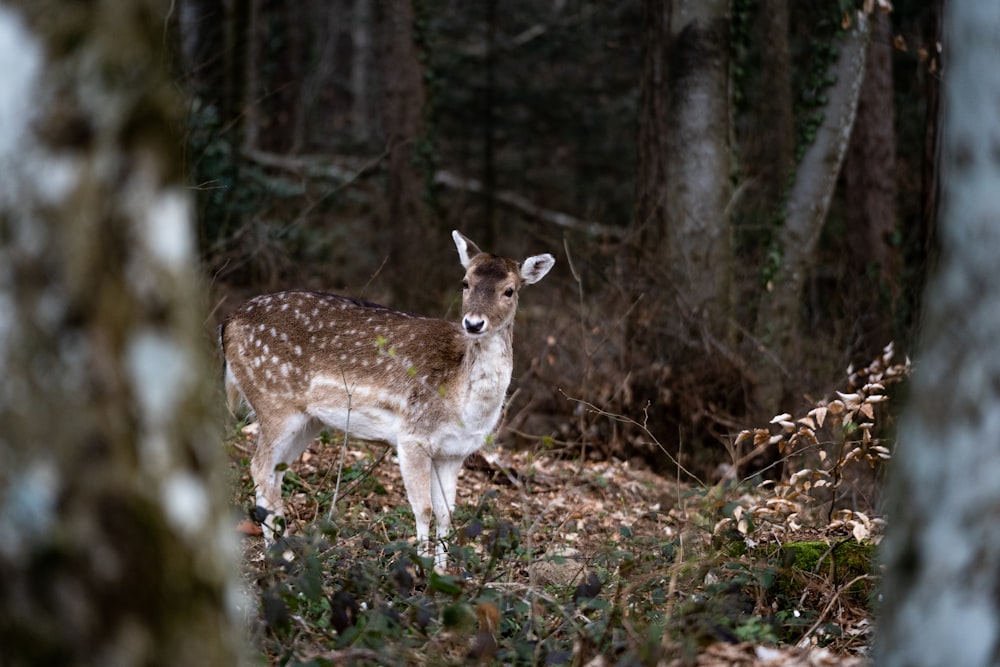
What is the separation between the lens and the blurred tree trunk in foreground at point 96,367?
2.26m

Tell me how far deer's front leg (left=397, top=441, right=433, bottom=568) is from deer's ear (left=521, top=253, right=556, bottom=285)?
1.27 m

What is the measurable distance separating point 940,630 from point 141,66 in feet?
6.97

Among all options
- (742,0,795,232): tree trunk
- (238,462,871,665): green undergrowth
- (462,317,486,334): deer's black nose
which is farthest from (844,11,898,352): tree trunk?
(238,462,871,665): green undergrowth

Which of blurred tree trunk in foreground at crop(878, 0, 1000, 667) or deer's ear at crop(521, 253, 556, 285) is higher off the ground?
blurred tree trunk in foreground at crop(878, 0, 1000, 667)

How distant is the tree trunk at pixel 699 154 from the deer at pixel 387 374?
10.5ft

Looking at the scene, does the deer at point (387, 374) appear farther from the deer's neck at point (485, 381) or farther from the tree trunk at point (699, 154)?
the tree trunk at point (699, 154)

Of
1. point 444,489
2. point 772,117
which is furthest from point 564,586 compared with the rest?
point 772,117

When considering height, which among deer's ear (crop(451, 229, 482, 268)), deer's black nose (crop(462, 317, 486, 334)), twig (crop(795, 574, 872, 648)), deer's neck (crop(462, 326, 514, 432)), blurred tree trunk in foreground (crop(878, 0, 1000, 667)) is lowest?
deer's neck (crop(462, 326, 514, 432))

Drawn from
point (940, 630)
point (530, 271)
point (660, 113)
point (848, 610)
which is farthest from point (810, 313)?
point (940, 630)

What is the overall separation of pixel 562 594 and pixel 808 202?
6.43 m

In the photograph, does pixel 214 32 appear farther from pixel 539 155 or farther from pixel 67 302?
pixel 67 302

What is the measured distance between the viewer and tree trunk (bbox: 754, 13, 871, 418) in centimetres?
1075

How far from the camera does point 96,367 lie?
7.63 ft

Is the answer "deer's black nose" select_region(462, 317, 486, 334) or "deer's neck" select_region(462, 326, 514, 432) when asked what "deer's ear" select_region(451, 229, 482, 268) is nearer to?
"deer's neck" select_region(462, 326, 514, 432)
